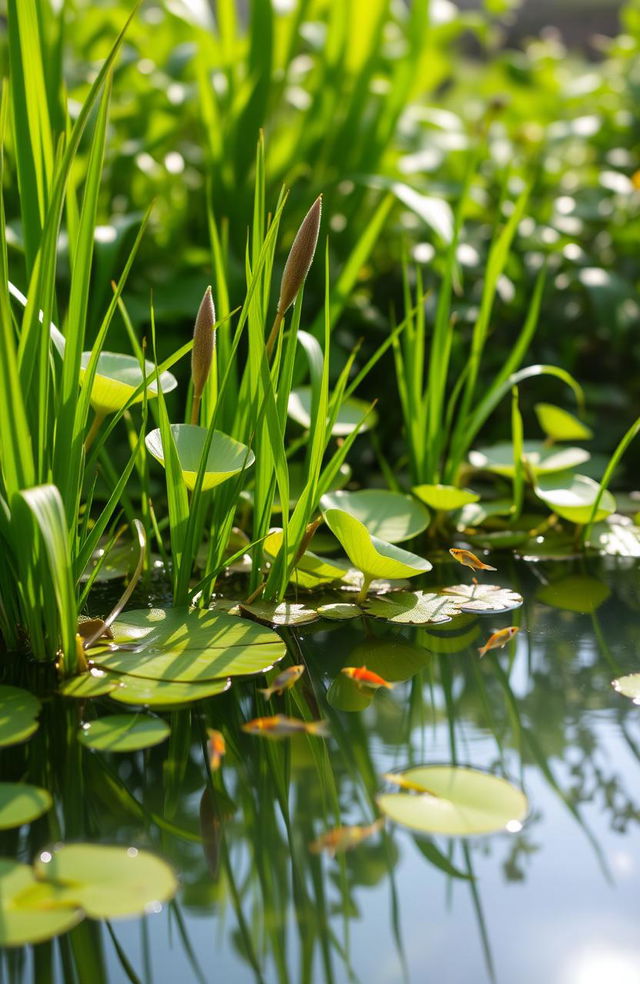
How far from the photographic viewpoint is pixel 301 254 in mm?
737

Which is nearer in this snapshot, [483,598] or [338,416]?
[483,598]

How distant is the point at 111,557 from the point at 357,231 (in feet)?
2.58

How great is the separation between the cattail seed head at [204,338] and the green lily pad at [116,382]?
0.04 meters

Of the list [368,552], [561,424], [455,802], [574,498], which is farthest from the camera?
[561,424]

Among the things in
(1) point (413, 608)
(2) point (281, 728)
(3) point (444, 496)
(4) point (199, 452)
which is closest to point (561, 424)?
(3) point (444, 496)

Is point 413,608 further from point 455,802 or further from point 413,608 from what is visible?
point 455,802

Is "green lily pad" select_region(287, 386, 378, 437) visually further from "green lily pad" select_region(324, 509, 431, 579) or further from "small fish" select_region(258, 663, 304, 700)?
"small fish" select_region(258, 663, 304, 700)

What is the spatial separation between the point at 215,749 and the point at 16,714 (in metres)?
0.15

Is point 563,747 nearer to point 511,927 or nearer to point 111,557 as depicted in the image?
point 511,927

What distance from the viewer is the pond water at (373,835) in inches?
19.2

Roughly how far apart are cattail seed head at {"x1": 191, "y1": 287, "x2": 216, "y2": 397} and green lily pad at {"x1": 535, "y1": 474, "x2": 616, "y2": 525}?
0.47 metres

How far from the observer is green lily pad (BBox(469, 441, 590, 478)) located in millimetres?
1134

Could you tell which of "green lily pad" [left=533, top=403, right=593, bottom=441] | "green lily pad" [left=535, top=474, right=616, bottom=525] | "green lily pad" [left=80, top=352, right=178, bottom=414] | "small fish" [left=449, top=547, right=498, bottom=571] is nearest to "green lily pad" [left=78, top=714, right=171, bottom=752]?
"green lily pad" [left=80, top=352, right=178, bottom=414]

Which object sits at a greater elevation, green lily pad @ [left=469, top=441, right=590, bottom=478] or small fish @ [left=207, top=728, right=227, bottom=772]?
small fish @ [left=207, top=728, right=227, bottom=772]
